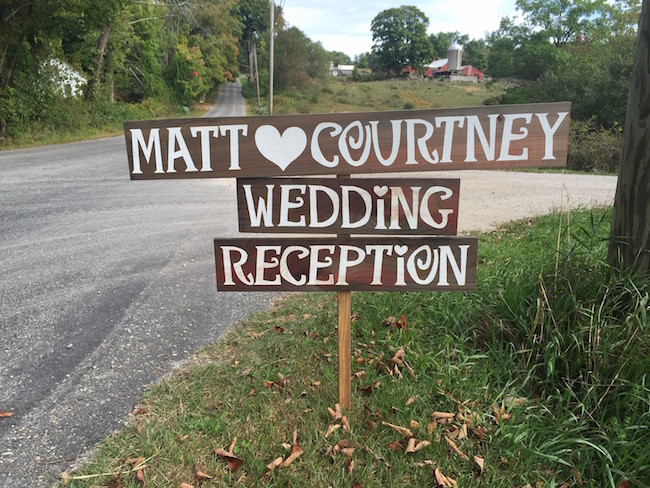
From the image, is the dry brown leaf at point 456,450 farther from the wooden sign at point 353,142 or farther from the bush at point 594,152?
the bush at point 594,152

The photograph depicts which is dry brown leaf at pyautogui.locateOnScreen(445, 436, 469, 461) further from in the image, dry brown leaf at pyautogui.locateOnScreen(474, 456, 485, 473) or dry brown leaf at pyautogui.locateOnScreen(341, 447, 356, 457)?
dry brown leaf at pyautogui.locateOnScreen(341, 447, 356, 457)

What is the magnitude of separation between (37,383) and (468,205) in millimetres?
6876

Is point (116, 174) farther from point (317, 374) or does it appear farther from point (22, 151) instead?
point (317, 374)

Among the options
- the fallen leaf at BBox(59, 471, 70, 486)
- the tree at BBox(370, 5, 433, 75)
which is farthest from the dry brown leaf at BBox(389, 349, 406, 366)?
the tree at BBox(370, 5, 433, 75)

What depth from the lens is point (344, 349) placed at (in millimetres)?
2281

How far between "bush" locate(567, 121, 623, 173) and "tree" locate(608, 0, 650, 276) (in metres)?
13.1

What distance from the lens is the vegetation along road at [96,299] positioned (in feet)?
7.76

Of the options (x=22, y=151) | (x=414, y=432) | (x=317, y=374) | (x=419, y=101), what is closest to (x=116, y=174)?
(x=22, y=151)

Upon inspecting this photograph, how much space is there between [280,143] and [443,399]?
4.88ft

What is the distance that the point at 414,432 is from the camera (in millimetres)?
2127

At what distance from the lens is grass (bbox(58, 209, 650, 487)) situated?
194 cm

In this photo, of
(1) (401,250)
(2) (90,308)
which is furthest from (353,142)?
(2) (90,308)

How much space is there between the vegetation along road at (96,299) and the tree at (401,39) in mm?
90880

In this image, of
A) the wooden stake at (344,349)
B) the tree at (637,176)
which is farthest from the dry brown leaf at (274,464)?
the tree at (637,176)
